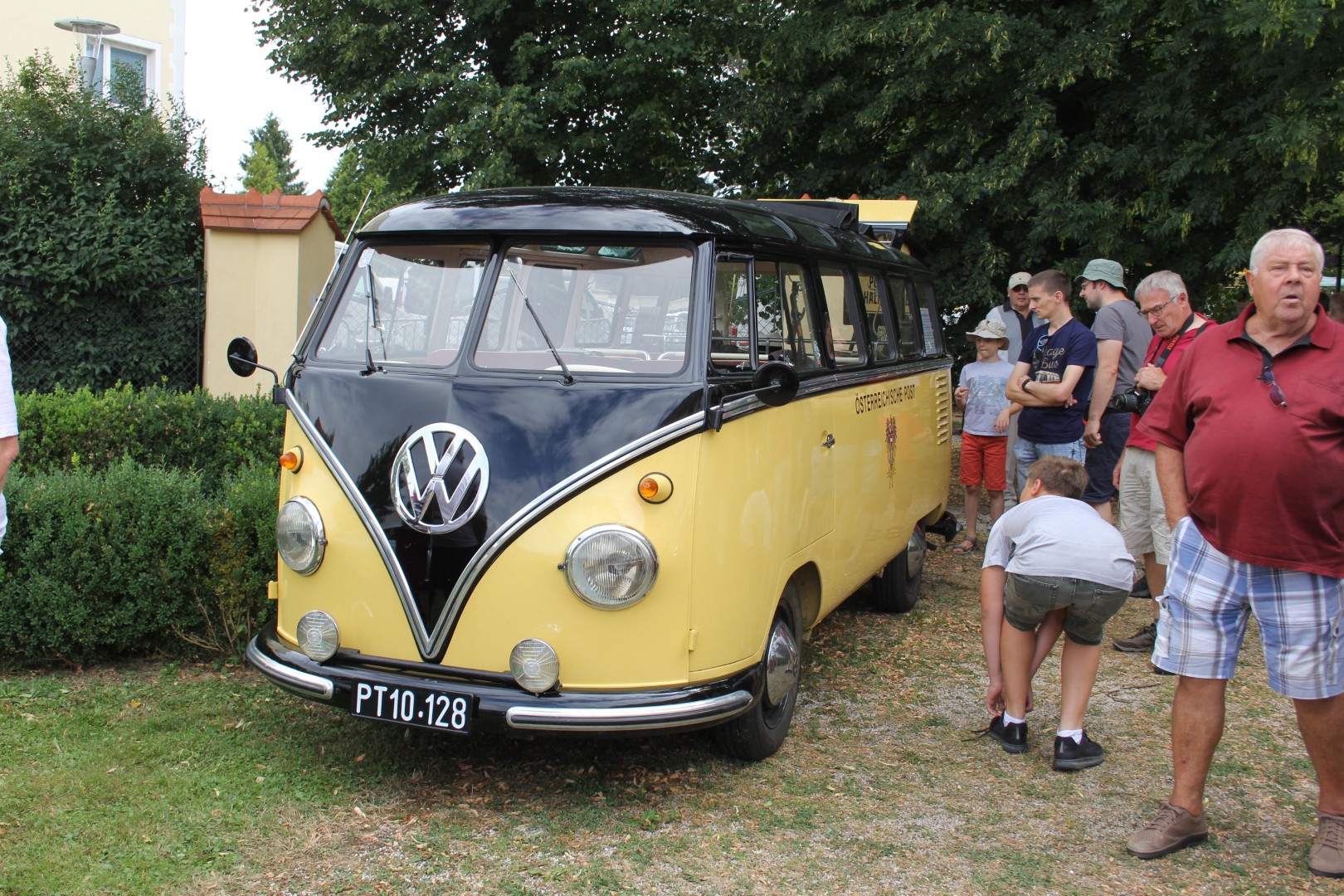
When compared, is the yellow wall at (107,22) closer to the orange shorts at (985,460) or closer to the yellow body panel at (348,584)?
the orange shorts at (985,460)

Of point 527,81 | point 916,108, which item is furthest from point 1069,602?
point 527,81

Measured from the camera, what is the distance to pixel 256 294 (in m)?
10.1

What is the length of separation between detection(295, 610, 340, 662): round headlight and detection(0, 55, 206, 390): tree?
275 inches

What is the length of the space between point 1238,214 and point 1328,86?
126 cm

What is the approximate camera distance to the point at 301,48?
13648 mm

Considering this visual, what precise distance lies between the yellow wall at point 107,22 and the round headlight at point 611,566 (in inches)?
697

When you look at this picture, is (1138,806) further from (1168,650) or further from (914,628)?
(914,628)

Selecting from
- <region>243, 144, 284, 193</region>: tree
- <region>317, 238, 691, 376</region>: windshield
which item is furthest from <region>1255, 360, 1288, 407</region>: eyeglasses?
<region>243, 144, 284, 193</region>: tree

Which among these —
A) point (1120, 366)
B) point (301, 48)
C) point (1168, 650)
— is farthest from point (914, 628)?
point (301, 48)

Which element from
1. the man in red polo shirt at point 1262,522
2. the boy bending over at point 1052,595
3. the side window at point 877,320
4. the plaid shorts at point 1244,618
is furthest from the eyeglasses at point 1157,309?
the plaid shorts at point 1244,618

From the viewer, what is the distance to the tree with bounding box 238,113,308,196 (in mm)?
64000

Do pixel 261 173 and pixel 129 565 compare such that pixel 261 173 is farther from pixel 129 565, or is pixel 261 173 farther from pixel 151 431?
pixel 129 565

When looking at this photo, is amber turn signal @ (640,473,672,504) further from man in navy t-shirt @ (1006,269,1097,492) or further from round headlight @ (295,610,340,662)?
man in navy t-shirt @ (1006,269,1097,492)

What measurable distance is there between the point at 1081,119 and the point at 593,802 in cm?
984
